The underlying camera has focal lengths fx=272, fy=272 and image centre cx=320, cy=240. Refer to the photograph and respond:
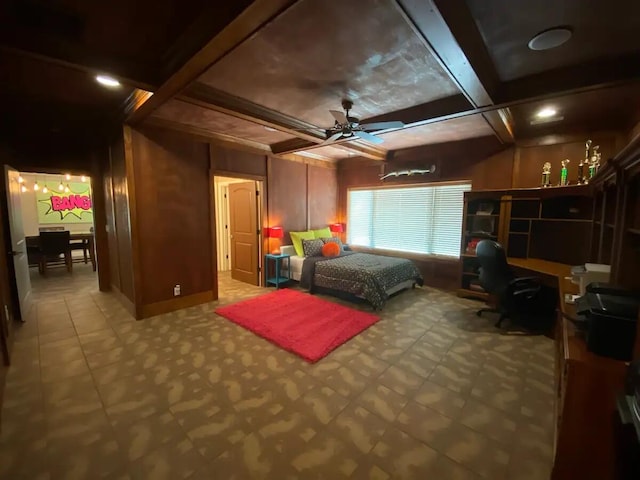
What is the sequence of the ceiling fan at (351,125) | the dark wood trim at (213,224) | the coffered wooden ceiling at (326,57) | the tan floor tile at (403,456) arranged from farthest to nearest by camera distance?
the dark wood trim at (213,224) < the ceiling fan at (351,125) < the coffered wooden ceiling at (326,57) < the tan floor tile at (403,456)

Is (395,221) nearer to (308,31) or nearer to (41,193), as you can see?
(308,31)

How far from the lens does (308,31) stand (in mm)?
1841

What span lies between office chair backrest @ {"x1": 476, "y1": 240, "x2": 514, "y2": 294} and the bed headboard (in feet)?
10.8

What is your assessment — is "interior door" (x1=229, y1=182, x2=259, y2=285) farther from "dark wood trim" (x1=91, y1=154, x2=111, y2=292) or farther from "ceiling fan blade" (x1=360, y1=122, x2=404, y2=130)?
"ceiling fan blade" (x1=360, y1=122, x2=404, y2=130)

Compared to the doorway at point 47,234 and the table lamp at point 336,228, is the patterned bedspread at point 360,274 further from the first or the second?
the doorway at point 47,234

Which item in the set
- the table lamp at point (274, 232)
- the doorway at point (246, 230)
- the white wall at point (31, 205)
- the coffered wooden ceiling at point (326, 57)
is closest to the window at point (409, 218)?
the coffered wooden ceiling at point (326, 57)

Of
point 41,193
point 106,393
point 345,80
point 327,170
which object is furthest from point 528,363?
point 41,193

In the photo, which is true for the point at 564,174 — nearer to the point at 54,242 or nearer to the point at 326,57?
the point at 326,57

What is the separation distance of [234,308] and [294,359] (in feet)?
5.41

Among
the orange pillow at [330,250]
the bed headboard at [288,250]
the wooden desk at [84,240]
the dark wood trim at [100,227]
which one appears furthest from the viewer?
the wooden desk at [84,240]

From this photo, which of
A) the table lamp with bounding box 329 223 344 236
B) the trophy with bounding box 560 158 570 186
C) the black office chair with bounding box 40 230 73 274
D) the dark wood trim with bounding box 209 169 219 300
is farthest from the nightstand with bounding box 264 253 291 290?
the black office chair with bounding box 40 230 73 274

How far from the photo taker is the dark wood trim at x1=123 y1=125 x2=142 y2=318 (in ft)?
11.2

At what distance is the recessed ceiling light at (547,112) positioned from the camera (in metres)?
3.14

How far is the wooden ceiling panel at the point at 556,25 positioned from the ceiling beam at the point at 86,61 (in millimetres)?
2511
